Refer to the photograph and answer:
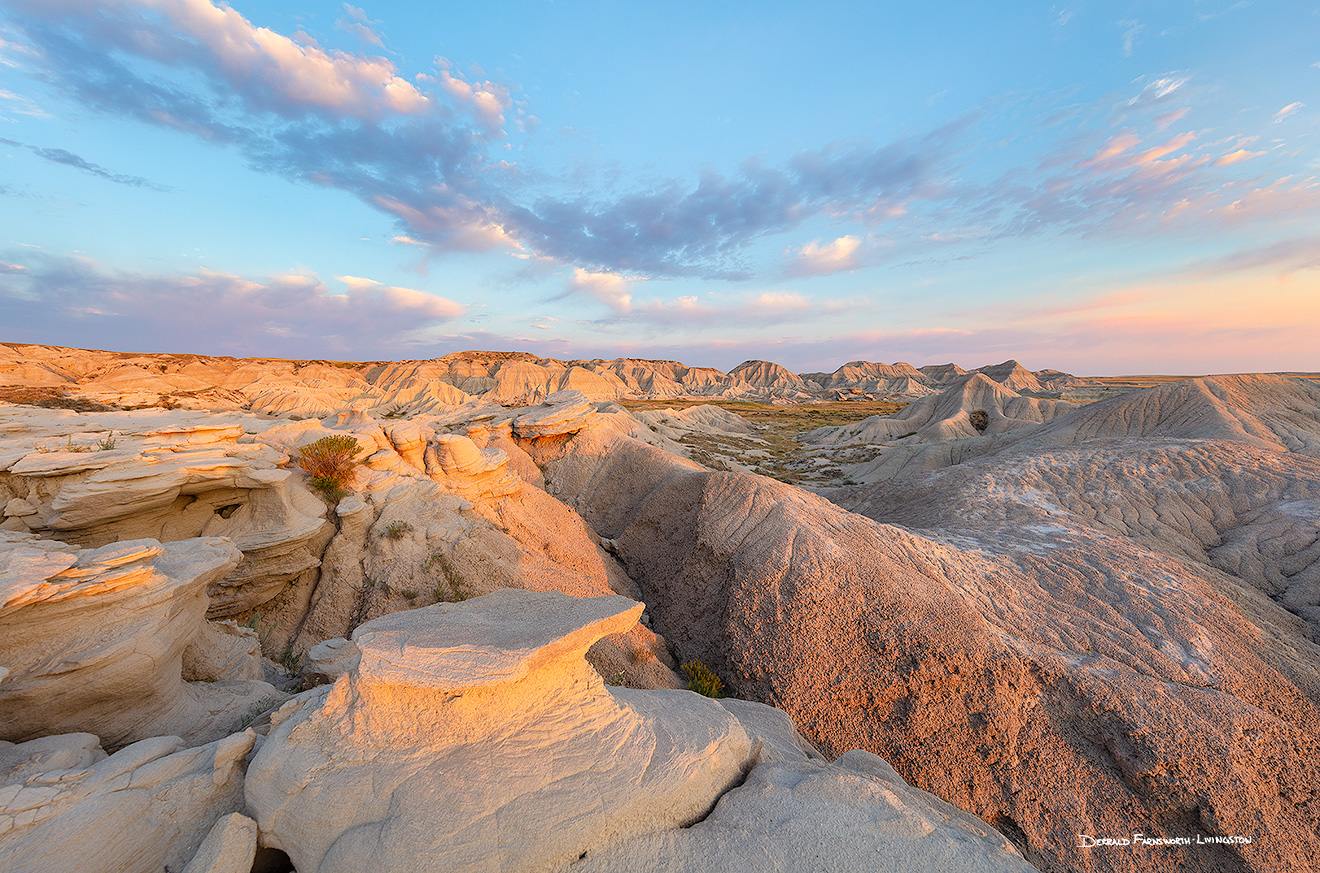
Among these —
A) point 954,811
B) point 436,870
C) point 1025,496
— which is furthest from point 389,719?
point 1025,496

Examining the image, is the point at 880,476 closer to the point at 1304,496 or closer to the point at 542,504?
the point at 1304,496

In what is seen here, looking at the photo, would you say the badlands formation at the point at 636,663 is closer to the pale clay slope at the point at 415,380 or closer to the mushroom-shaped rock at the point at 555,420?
the mushroom-shaped rock at the point at 555,420

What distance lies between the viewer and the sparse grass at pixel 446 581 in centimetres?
936

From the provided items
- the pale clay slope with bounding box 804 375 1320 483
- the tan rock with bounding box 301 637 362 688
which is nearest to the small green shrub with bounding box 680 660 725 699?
the tan rock with bounding box 301 637 362 688

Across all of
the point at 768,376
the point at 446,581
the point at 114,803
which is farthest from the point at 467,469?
the point at 768,376

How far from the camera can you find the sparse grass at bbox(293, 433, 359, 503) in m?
10.4

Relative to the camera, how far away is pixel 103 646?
5008mm

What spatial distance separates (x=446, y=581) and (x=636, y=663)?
14.0 ft

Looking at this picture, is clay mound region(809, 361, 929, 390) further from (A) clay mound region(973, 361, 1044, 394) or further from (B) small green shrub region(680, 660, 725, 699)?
(B) small green shrub region(680, 660, 725, 699)

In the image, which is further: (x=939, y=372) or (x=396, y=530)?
(x=939, y=372)

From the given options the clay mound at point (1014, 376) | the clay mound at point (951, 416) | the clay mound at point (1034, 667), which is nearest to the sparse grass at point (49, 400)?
the clay mound at point (1034, 667)

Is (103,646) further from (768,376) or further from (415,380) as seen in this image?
(768,376)

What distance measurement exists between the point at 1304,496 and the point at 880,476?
1549 centimetres

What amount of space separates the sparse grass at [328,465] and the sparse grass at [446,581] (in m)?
2.72
